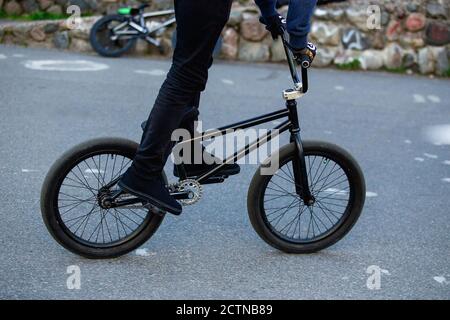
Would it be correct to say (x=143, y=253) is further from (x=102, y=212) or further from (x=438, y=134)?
(x=438, y=134)

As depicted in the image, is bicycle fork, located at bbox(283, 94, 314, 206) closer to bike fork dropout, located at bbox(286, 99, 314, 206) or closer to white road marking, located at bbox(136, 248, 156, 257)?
bike fork dropout, located at bbox(286, 99, 314, 206)

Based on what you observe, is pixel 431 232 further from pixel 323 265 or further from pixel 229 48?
pixel 229 48

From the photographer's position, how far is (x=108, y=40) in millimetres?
9891

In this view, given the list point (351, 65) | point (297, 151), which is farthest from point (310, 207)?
point (351, 65)

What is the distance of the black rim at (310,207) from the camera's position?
168 inches

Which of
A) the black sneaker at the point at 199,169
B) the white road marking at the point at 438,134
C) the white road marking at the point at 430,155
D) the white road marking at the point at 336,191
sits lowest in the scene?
the white road marking at the point at 430,155

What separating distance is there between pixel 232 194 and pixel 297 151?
124 cm

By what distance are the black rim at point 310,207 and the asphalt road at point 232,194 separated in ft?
0.48

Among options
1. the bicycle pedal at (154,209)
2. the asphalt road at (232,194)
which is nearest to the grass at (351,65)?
the asphalt road at (232,194)

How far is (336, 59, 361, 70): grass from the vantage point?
10008mm

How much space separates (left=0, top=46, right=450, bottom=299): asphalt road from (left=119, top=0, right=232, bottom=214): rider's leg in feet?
1.51

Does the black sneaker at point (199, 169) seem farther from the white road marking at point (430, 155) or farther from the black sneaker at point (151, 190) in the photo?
the white road marking at point (430, 155)

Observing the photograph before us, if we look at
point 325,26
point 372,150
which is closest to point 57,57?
point 325,26

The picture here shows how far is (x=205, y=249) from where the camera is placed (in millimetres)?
4340
